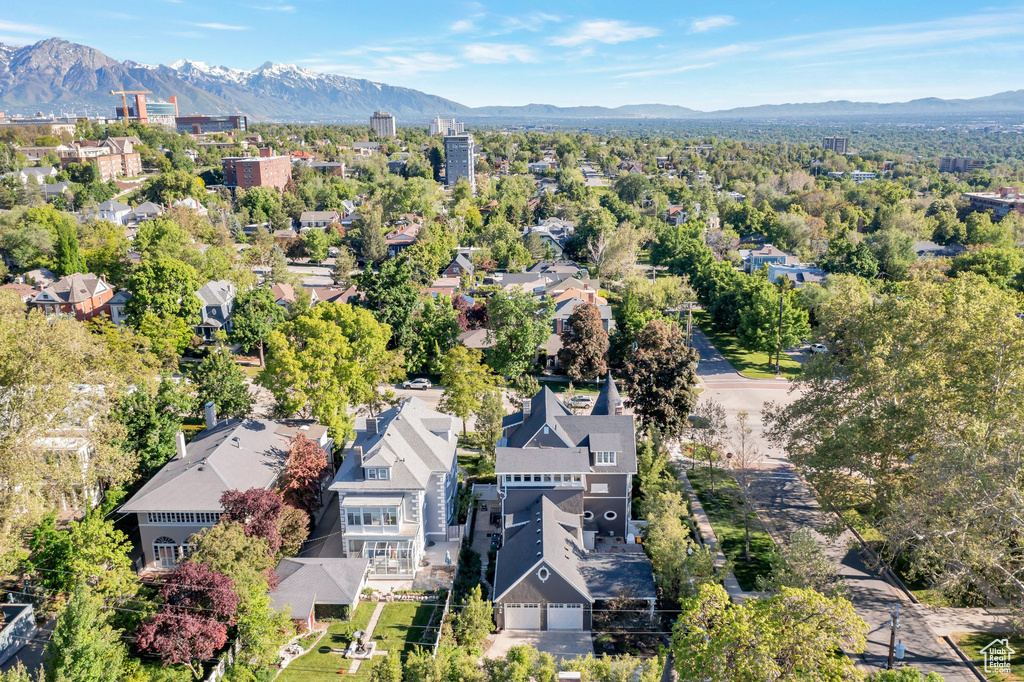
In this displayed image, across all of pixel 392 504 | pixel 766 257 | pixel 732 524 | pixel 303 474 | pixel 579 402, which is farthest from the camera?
pixel 766 257

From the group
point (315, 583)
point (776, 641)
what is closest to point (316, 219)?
point (315, 583)

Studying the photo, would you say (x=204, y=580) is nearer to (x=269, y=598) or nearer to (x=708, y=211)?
(x=269, y=598)

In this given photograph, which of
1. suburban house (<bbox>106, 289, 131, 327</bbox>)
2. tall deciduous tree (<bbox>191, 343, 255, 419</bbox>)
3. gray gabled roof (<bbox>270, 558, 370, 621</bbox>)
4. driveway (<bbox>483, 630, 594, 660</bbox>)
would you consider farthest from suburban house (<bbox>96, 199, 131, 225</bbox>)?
driveway (<bbox>483, 630, 594, 660</bbox>)

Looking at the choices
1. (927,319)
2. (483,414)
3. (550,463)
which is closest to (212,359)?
(483,414)

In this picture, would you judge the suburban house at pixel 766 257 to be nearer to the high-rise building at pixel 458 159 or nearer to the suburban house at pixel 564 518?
the suburban house at pixel 564 518

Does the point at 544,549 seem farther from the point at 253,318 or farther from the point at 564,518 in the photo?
the point at 253,318
